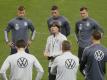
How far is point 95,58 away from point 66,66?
0.87 meters

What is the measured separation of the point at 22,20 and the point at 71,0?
1414 centimetres

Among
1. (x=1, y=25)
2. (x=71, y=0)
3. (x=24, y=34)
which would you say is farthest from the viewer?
(x=71, y=0)

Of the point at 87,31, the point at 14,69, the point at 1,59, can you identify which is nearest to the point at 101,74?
the point at 14,69

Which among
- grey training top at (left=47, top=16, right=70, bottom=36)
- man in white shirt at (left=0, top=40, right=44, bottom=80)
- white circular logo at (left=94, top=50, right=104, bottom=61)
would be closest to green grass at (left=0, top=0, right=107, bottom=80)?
grey training top at (left=47, top=16, right=70, bottom=36)

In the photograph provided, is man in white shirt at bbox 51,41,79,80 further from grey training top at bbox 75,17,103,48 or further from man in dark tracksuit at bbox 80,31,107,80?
grey training top at bbox 75,17,103,48

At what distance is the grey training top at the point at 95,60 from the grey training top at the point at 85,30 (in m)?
3.50

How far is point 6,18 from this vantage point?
85.4 feet

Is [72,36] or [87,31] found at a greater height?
[87,31]

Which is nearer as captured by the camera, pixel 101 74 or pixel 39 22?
pixel 101 74

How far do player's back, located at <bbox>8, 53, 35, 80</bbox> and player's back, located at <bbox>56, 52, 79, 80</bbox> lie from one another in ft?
2.37

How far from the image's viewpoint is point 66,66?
11648 mm

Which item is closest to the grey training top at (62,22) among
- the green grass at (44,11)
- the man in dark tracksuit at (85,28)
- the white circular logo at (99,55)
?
the man in dark tracksuit at (85,28)

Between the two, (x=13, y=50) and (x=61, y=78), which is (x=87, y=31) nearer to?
(x=13, y=50)

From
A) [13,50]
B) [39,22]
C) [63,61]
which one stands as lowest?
[39,22]
